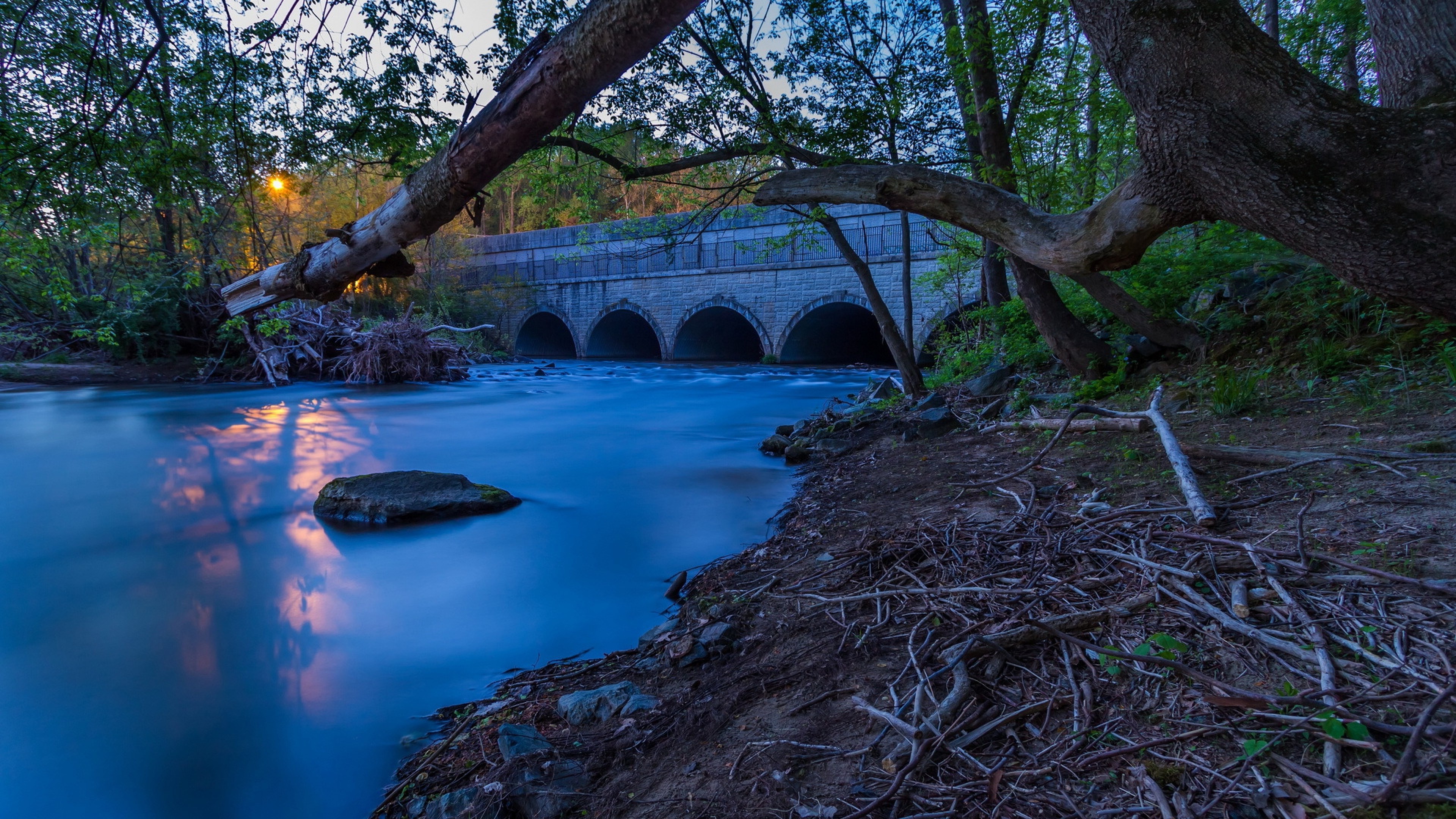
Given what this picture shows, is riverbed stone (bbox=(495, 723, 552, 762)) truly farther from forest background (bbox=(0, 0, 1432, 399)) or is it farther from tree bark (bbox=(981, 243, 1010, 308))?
tree bark (bbox=(981, 243, 1010, 308))

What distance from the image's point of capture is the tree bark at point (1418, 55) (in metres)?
1.78

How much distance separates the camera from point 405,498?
19.5 ft

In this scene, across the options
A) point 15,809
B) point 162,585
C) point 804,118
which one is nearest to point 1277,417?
point 804,118

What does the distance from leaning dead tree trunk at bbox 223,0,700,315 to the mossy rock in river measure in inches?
151

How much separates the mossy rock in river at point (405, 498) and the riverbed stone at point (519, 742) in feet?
12.7

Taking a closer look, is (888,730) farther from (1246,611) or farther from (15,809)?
(15,809)

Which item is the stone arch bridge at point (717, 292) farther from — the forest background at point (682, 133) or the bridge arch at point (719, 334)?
the forest background at point (682, 133)

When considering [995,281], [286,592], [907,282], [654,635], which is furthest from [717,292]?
[654,635]

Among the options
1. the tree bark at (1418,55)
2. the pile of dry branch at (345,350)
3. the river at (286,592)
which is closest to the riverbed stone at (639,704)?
the river at (286,592)

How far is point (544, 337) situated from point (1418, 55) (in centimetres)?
3220

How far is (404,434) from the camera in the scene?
35.1 feet

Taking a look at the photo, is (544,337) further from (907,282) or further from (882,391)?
(882,391)

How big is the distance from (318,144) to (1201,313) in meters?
6.63

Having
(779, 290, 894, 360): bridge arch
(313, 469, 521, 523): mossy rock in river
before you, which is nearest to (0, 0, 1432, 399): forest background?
(313, 469, 521, 523): mossy rock in river
